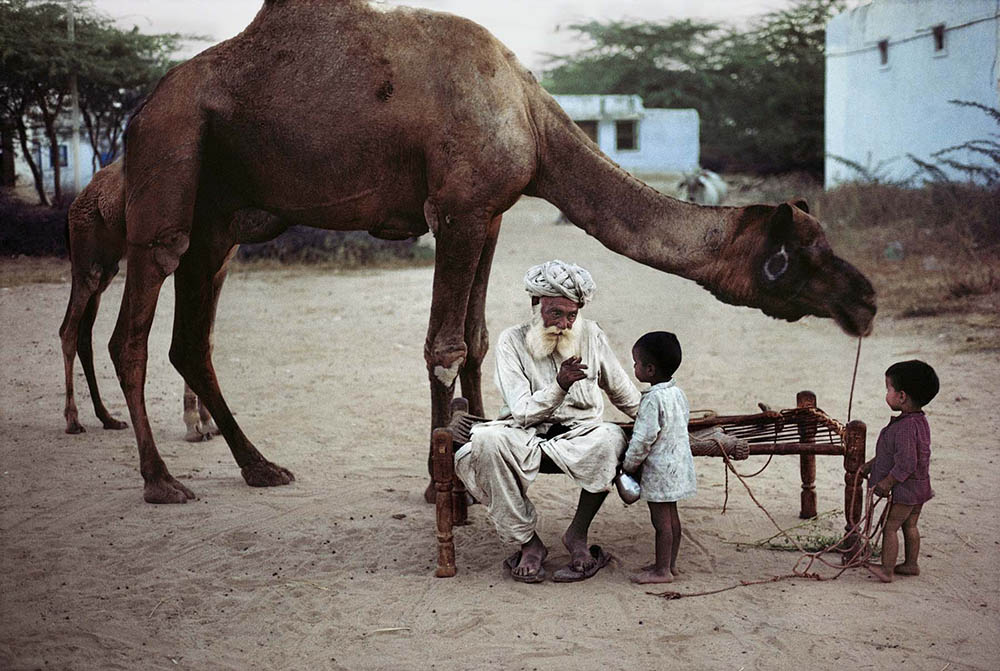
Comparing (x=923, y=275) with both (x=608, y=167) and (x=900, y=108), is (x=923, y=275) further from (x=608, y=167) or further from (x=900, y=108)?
(x=608, y=167)

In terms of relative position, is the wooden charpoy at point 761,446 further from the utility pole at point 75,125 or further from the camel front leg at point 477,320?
the utility pole at point 75,125

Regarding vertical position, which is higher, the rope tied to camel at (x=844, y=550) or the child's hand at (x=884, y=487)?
the child's hand at (x=884, y=487)

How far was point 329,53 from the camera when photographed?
201 inches

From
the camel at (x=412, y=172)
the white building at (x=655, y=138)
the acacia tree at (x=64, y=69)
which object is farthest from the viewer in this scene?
the white building at (x=655, y=138)

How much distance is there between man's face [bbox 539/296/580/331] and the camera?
4406 millimetres

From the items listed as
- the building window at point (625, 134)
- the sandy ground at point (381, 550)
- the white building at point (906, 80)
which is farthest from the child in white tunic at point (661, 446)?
the building window at point (625, 134)

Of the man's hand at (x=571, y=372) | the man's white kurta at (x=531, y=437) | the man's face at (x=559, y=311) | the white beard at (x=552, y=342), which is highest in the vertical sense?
the man's face at (x=559, y=311)

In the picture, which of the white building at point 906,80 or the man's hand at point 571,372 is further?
the white building at point 906,80

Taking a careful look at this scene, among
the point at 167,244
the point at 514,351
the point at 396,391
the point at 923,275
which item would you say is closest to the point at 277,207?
the point at 167,244

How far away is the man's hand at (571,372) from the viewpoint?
13.4ft

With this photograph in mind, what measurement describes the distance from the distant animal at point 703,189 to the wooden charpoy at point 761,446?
16.1 meters

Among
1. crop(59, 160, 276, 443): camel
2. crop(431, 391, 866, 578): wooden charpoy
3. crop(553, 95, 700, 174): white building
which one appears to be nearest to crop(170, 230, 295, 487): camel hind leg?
crop(59, 160, 276, 443): camel

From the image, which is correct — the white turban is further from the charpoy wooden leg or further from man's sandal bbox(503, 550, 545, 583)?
the charpoy wooden leg

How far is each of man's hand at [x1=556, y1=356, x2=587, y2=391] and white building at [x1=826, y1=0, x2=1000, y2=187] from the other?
9.36 metres
